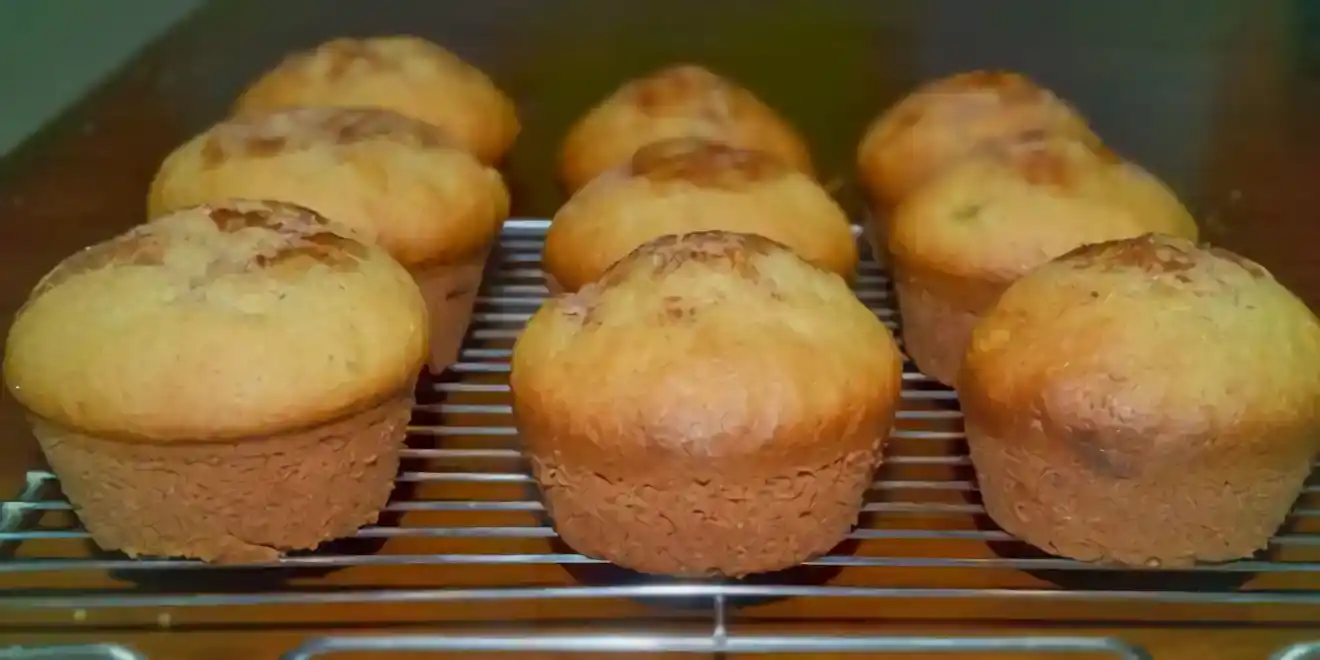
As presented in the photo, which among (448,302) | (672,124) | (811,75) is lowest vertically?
(811,75)

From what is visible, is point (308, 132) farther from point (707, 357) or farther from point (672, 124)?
point (707, 357)

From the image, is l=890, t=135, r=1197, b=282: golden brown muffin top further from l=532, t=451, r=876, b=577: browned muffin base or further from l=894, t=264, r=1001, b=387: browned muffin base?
l=532, t=451, r=876, b=577: browned muffin base

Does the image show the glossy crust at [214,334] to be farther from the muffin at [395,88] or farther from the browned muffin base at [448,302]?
the muffin at [395,88]

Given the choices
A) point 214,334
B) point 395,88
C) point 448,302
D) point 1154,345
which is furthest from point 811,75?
point 214,334

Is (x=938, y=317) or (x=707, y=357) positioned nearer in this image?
(x=707, y=357)

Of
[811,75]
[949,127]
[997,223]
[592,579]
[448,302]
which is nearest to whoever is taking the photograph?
[592,579]

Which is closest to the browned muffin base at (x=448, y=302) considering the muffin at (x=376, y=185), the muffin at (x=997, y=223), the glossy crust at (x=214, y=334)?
the muffin at (x=376, y=185)

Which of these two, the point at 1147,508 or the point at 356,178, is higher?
the point at 356,178
